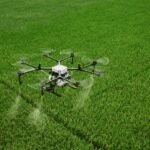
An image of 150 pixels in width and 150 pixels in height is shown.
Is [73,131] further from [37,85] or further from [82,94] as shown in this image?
[37,85]

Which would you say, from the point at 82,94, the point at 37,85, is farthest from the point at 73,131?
the point at 37,85

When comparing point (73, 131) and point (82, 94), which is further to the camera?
point (82, 94)

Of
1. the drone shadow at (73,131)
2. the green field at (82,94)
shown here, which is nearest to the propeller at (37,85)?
the green field at (82,94)

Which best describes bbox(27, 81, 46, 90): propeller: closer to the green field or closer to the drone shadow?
the green field

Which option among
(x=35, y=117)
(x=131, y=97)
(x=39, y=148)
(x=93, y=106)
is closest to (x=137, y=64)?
(x=131, y=97)

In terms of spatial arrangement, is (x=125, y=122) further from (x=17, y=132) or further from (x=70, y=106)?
(x=17, y=132)

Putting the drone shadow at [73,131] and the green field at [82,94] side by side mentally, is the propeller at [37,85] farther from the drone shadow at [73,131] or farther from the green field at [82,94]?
the drone shadow at [73,131]

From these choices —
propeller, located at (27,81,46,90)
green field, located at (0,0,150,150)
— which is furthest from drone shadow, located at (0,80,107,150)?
propeller, located at (27,81,46,90)

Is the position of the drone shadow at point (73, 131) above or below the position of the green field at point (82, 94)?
above
